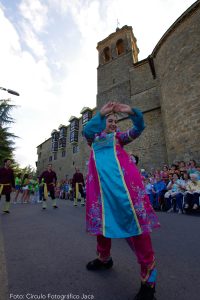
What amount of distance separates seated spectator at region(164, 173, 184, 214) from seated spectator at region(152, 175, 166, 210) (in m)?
0.40

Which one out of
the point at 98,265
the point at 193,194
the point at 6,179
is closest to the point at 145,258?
the point at 98,265

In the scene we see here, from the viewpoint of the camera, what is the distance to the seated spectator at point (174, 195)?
688 cm

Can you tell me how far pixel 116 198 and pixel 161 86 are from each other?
1724 centimetres

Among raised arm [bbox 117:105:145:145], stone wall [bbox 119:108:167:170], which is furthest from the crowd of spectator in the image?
stone wall [bbox 119:108:167:170]

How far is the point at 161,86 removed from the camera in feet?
55.1

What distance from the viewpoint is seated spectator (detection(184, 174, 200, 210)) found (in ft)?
20.5

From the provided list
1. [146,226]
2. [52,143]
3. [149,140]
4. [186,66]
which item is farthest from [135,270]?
[52,143]

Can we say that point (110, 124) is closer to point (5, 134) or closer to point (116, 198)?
point (116, 198)

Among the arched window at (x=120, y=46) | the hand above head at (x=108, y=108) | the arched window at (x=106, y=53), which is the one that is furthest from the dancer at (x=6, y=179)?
the arched window at (x=120, y=46)

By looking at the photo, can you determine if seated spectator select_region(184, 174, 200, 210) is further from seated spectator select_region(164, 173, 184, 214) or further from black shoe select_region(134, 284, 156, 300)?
A: black shoe select_region(134, 284, 156, 300)

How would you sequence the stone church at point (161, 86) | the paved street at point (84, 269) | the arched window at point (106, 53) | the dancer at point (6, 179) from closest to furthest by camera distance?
the paved street at point (84, 269) → the dancer at point (6, 179) → the stone church at point (161, 86) → the arched window at point (106, 53)

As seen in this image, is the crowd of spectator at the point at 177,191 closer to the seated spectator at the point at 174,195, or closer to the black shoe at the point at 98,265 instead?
the seated spectator at the point at 174,195

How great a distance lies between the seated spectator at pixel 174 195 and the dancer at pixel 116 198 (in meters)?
5.62

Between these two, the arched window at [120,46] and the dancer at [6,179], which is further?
the arched window at [120,46]
